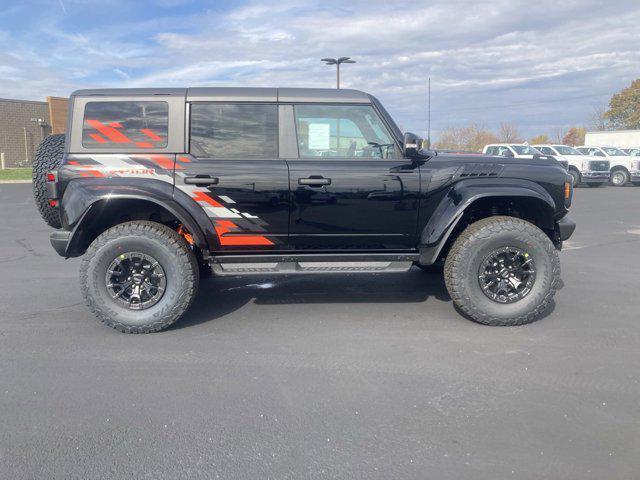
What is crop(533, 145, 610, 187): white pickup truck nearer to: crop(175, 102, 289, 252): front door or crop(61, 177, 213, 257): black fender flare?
crop(175, 102, 289, 252): front door

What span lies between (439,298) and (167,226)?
9.09 feet

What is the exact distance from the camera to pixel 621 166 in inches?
922

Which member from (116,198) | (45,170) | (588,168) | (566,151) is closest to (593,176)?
(588,168)

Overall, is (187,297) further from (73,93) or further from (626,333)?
(626,333)

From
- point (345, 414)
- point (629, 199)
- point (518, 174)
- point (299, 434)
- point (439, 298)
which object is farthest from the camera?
point (629, 199)

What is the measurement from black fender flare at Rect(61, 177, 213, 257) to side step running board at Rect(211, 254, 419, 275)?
422mm

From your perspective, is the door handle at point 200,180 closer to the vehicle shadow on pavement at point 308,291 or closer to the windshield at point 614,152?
the vehicle shadow on pavement at point 308,291

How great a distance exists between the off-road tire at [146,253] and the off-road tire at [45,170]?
0.65 m

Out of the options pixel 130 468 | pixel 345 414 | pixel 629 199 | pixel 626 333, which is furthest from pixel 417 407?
pixel 629 199

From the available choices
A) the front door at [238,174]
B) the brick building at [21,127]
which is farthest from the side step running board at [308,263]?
the brick building at [21,127]

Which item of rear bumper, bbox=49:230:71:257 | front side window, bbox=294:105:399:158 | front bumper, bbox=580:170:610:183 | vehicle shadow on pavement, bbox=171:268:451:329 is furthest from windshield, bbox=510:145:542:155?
rear bumper, bbox=49:230:71:257

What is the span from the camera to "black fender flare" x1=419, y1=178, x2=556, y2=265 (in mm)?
4531

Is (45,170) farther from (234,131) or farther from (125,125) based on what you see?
(234,131)

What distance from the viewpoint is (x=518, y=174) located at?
15.4 feet
